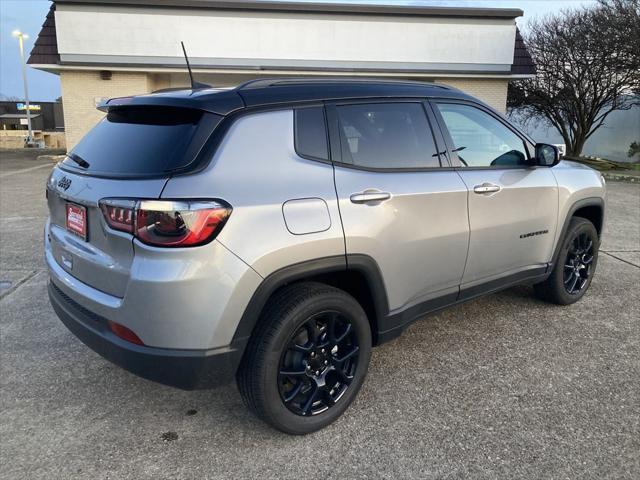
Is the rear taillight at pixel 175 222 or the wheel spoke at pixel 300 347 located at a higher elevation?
the rear taillight at pixel 175 222

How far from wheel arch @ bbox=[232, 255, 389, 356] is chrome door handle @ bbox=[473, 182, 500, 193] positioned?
100 cm

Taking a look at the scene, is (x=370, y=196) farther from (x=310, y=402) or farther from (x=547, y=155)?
(x=547, y=155)

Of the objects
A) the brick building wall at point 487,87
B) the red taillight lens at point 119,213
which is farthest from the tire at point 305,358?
the brick building wall at point 487,87

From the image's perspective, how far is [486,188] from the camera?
345 centimetres

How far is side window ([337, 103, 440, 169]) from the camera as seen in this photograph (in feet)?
9.45

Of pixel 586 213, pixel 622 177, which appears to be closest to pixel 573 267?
pixel 586 213

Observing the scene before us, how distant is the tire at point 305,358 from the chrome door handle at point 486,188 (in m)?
1.19

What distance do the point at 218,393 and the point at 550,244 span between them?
2714 millimetres

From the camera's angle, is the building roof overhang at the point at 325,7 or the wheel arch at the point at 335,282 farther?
the building roof overhang at the point at 325,7

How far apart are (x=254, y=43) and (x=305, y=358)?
14.6 metres

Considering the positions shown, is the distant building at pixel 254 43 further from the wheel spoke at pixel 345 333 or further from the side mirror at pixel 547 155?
the wheel spoke at pixel 345 333

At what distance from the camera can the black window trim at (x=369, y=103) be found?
2777 mm

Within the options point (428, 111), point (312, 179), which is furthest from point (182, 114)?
point (428, 111)

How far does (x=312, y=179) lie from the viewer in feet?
8.54
